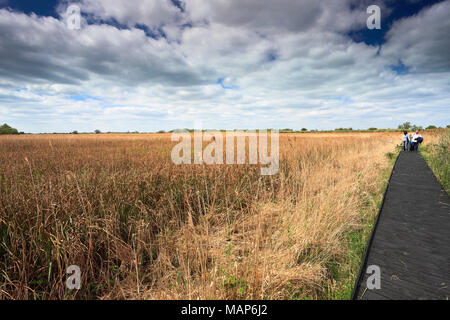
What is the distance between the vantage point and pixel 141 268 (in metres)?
2.89

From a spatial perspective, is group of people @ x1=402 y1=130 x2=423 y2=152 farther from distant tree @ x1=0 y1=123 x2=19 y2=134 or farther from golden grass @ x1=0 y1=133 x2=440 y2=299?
distant tree @ x1=0 y1=123 x2=19 y2=134

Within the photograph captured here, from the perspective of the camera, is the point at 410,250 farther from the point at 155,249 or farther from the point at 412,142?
the point at 412,142

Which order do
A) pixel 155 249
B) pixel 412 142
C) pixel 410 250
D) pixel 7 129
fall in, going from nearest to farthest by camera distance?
pixel 410 250 < pixel 155 249 < pixel 412 142 < pixel 7 129

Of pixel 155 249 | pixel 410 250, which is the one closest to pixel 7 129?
pixel 155 249

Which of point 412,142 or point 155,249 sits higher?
point 412,142

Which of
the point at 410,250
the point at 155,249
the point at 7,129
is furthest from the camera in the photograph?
the point at 7,129

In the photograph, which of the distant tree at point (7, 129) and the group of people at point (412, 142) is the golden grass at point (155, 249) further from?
the distant tree at point (7, 129)

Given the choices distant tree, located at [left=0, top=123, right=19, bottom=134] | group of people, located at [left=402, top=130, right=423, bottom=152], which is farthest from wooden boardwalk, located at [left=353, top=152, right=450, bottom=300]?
distant tree, located at [left=0, top=123, right=19, bottom=134]

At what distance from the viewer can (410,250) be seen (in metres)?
2.82

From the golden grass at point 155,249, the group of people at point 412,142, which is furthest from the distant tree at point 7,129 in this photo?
the group of people at point 412,142

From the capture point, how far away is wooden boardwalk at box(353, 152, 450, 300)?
212 centimetres
